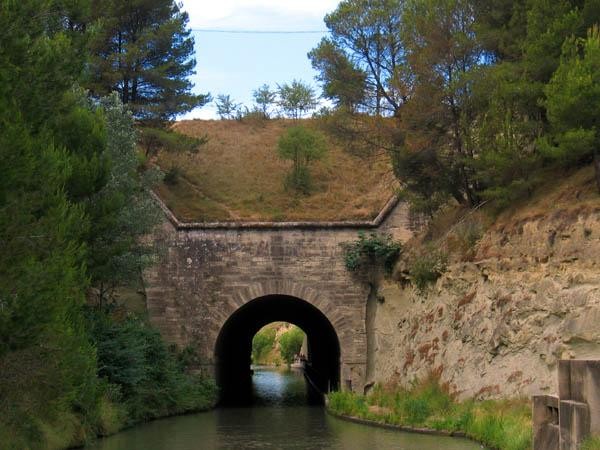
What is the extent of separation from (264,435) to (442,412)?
4.35 metres

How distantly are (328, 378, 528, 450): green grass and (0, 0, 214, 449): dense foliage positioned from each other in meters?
6.63

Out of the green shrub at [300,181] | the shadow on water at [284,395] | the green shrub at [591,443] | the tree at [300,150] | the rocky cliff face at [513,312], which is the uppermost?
the tree at [300,150]

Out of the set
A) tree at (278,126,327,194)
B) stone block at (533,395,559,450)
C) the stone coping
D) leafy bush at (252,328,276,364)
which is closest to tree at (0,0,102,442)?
stone block at (533,395,559,450)

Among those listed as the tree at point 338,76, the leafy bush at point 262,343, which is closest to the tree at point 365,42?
the tree at point 338,76

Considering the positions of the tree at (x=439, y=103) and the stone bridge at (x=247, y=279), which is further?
the stone bridge at (x=247, y=279)

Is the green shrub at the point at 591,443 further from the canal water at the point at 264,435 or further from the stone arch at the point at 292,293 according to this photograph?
the stone arch at the point at 292,293

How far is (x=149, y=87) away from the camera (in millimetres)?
30047

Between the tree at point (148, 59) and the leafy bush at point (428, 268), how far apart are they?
38.0 ft

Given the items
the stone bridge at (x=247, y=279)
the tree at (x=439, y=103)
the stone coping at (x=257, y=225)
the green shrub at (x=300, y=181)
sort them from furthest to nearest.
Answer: the green shrub at (x=300, y=181), the stone coping at (x=257, y=225), the stone bridge at (x=247, y=279), the tree at (x=439, y=103)

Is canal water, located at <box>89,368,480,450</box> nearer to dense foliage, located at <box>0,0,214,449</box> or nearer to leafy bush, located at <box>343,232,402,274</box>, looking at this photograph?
dense foliage, located at <box>0,0,214,449</box>

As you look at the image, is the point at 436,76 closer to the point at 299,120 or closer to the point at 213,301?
the point at 213,301

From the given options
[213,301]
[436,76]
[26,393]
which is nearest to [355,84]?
[436,76]

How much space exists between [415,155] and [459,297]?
4524 millimetres

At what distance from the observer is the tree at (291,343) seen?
6731cm
